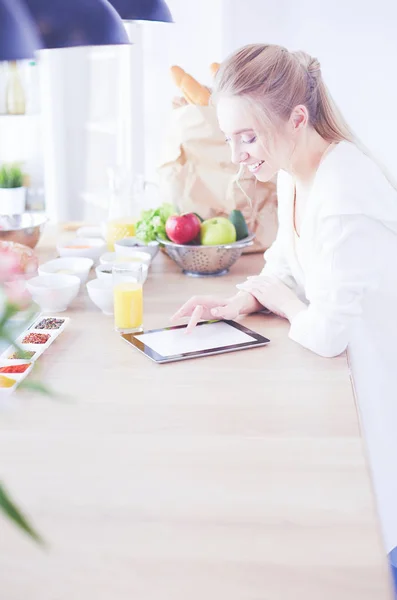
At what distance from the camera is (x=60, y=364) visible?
140cm

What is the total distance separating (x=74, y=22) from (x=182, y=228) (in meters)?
0.83

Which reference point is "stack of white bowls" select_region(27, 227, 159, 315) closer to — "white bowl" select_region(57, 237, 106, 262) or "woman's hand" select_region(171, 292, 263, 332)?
"white bowl" select_region(57, 237, 106, 262)

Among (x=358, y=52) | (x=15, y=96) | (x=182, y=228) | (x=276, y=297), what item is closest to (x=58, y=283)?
(x=182, y=228)

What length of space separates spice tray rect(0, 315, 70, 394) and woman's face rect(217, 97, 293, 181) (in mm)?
522

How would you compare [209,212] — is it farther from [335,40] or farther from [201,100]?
[335,40]

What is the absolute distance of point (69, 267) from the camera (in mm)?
1916

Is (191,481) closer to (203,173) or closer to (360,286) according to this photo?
(360,286)

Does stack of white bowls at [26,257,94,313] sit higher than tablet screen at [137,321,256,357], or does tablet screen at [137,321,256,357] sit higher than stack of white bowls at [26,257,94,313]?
tablet screen at [137,321,256,357]

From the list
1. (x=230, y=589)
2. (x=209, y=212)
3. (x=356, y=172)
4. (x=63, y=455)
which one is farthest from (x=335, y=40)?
(x=230, y=589)

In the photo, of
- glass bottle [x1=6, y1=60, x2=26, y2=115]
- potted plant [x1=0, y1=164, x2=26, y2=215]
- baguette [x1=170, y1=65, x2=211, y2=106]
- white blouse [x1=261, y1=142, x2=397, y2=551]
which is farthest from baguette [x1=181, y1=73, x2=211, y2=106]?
glass bottle [x1=6, y1=60, x2=26, y2=115]

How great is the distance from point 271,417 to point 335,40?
2.00 metres

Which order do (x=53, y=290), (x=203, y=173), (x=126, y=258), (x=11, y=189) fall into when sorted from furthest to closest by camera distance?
(x=11, y=189) → (x=203, y=173) → (x=126, y=258) → (x=53, y=290)

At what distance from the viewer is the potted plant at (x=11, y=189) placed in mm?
3861

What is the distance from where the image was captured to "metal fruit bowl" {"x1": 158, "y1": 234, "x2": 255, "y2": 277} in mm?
1947
